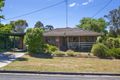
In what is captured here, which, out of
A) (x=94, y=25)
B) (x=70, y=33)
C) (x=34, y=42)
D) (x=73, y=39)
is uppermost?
(x=94, y=25)

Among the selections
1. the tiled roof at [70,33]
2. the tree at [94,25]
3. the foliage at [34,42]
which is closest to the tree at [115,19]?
the tree at [94,25]

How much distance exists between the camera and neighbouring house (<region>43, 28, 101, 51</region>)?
40.6 metres

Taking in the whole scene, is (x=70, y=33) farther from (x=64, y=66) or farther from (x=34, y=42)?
(x=64, y=66)

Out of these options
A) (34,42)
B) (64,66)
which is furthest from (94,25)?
(64,66)

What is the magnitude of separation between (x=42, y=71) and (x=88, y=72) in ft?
9.81

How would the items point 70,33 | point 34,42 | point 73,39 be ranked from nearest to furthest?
point 34,42
point 70,33
point 73,39

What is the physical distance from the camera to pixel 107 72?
17812mm

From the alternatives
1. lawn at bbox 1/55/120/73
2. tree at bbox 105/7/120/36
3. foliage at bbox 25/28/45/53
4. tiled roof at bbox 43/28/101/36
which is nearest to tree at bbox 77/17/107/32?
tree at bbox 105/7/120/36

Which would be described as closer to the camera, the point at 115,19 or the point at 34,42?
the point at 34,42

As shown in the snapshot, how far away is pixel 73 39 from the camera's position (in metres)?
42.0

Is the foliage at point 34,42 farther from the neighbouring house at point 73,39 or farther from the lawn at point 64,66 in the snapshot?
the neighbouring house at point 73,39

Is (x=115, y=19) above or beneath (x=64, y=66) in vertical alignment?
above

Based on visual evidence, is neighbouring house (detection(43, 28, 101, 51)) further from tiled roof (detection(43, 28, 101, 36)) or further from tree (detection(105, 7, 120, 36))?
A: tree (detection(105, 7, 120, 36))

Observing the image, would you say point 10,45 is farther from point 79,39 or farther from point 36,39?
point 36,39
